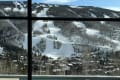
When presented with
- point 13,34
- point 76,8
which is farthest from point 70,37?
point 13,34

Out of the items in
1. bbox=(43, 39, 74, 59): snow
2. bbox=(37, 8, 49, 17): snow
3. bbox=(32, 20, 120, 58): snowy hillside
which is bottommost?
bbox=(43, 39, 74, 59): snow

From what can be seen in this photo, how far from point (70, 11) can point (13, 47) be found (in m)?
0.76

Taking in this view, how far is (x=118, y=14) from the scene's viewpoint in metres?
4.67

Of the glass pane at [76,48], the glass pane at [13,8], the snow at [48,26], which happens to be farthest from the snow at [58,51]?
the glass pane at [13,8]

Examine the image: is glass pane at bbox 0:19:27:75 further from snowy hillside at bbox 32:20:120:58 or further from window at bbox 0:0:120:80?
snowy hillside at bbox 32:20:120:58

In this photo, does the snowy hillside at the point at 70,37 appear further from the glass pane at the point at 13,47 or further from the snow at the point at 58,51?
the glass pane at the point at 13,47

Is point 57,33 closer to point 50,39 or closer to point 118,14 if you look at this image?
point 50,39

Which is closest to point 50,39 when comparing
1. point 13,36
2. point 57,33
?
point 57,33

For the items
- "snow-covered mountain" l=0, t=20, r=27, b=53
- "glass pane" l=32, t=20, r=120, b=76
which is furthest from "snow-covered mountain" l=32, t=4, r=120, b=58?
"snow-covered mountain" l=0, t=20, r=27, b=53

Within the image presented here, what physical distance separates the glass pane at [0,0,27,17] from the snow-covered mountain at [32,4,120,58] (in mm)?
121

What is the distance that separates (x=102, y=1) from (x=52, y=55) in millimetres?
828

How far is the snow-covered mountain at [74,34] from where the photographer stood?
467 centimetres

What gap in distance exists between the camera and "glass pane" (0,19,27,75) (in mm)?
4664

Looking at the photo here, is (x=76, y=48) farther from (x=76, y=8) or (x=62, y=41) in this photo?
(x=76, y=8)
